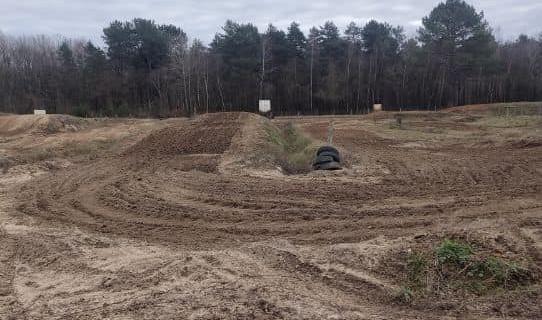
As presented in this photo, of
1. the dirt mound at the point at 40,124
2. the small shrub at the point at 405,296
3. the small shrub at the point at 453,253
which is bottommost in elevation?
the small shrub at the point at 405,296

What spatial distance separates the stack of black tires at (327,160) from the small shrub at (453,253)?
7.26 meters

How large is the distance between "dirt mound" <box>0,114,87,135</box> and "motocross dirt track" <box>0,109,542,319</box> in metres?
9.86

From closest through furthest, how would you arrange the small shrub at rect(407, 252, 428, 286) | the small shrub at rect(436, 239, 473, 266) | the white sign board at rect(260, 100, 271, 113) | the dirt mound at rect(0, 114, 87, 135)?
the small shrub at rect(407, 252, 428, 286)
the small shrub at rect(436, 239, 473, 266)
the dirt mound at rect(0, 114, 87, 135)
the white sign board at rect(260, 100, 271, 113)

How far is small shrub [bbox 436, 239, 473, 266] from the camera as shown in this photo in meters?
5.69

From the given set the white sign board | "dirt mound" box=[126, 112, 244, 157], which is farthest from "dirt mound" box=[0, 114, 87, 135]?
the white sign board

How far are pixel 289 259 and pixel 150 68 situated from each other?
1950 inches

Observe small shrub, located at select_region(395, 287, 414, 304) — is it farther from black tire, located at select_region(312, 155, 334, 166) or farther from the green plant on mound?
the green plant on mound

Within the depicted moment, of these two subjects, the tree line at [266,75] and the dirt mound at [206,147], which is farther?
the tree line at [266,75]

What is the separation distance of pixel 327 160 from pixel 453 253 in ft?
25.9

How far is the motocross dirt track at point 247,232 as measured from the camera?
5.06 metres

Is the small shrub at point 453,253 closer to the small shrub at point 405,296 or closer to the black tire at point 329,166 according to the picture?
the small shrub at point 405,296

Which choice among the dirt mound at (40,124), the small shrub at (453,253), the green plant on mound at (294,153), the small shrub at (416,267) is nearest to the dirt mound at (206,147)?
the green plant on mound at (294,153)

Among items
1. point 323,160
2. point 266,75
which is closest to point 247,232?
point 323,160

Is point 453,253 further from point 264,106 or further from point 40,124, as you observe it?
point 264,106
